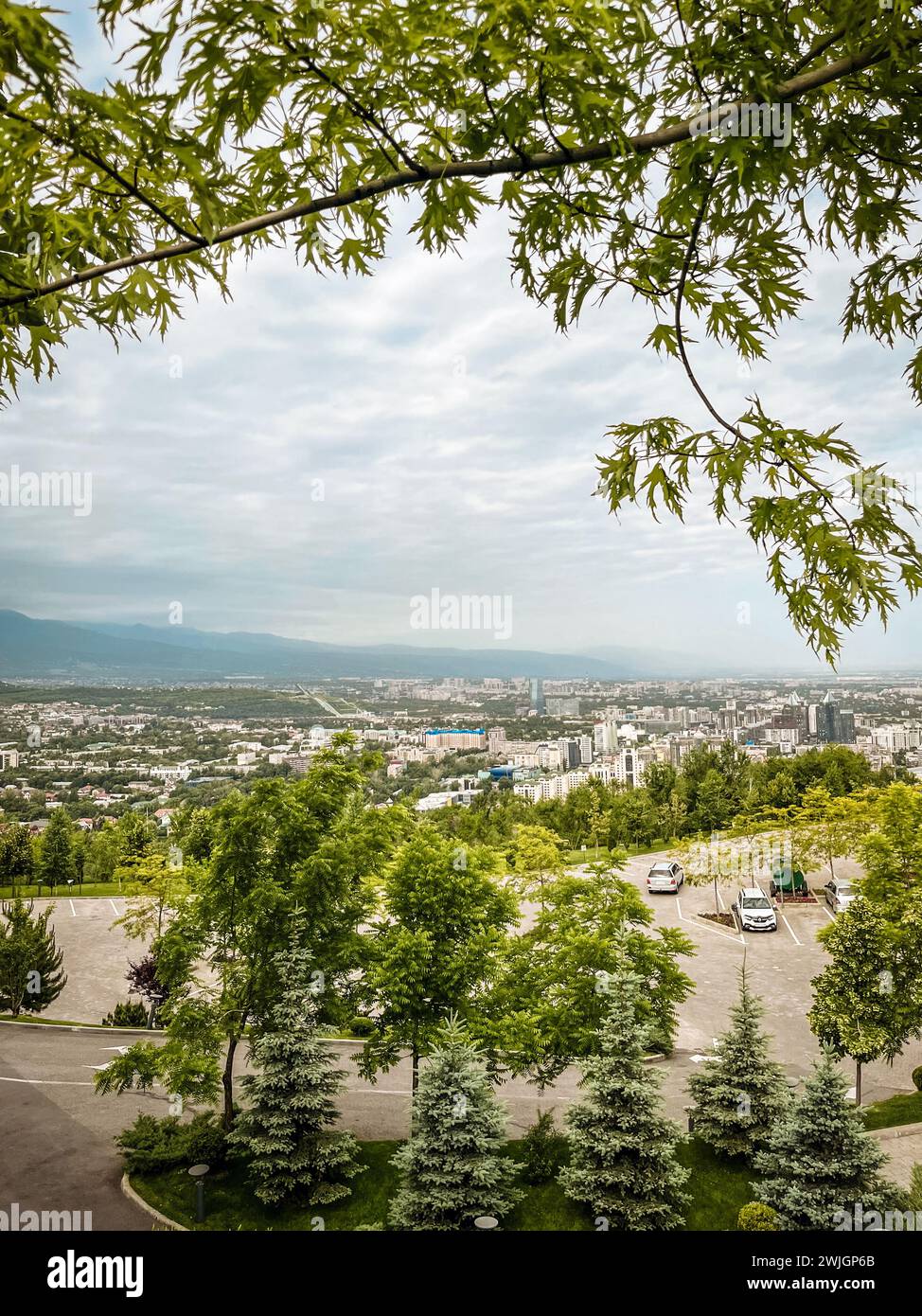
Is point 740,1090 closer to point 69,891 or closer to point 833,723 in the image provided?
point 833,723

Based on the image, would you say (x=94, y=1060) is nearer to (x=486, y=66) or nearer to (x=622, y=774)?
(x=486, y=66)

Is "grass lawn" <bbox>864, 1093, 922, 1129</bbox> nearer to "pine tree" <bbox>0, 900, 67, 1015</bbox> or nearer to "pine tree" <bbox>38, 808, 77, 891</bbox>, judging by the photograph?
"pine tree" <bbox>0, 900, 67, 1015</bbox>

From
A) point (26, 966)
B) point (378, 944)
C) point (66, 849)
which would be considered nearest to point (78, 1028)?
point (26, 966)

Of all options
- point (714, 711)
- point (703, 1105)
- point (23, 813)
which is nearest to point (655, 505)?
point (703, 1105)

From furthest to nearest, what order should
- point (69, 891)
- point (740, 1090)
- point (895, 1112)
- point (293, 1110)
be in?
point (69, 891), point (895, 1112), point (740, 1090), point (293, 1110)

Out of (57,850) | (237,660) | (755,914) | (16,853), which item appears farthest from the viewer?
(237,660)

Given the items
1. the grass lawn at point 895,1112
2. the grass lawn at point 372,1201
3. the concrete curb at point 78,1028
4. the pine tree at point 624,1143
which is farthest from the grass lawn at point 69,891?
the grass lawn at point 895,1112

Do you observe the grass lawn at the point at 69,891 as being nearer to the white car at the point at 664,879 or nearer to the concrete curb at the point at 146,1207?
the white car at the point at 664,879
